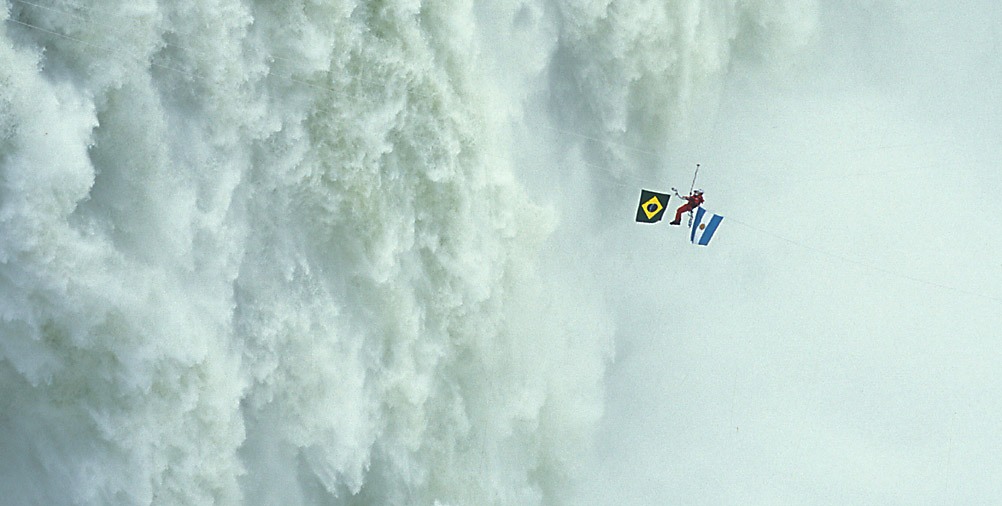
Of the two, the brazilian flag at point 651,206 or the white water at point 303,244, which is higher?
the brazilian flag at point 651,206

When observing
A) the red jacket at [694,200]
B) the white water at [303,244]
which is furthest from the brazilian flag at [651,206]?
the white water at [303,244]

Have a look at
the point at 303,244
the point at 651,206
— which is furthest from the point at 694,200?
the point at 303,244

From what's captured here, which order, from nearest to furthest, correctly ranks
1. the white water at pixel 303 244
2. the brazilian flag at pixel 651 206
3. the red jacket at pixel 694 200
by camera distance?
1. the white water at pixel 303 244
2. the brazilian flag at pixel 651 206
3. the red jacket at pixel 694 200

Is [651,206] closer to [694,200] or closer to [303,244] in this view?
[694,200]

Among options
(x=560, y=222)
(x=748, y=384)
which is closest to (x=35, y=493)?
(x=560, y=222)

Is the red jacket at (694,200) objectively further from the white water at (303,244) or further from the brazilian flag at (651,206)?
the white water at (303,244)

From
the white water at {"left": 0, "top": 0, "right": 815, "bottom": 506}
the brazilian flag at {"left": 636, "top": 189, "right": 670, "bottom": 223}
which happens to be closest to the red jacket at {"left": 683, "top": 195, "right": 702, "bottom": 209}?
the brazilian flag at {"left": 636, "top": 189, "right": 670, "bottom": 223}
